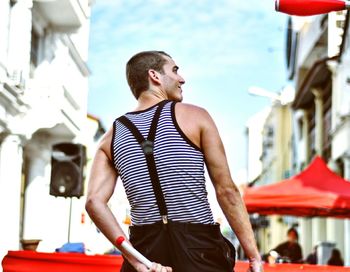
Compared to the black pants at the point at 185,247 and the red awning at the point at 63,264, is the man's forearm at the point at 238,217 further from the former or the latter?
the red awning at the point at 63,264

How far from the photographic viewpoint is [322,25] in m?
36.1

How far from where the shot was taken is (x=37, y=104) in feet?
60.2

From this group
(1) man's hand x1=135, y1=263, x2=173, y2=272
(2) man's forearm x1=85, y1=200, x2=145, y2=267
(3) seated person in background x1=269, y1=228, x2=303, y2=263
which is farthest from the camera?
(3) seated person in background x1=269, y1=228, x2=303, y2=263

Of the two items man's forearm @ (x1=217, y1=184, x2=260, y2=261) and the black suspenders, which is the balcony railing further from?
man's forearm @ (x1=217, y1=184, x2=260, y2=261)

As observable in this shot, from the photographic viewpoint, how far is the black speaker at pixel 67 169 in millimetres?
14008

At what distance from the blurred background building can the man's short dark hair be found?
18.2 metres

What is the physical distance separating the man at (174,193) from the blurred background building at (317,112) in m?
18.4

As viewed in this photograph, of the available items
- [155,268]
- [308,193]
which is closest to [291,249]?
[308,193]

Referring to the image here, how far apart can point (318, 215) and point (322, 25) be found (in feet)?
64.4

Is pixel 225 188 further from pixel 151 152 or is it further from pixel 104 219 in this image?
pixel 104 219

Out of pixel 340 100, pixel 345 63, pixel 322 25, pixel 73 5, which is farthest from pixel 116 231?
pixel 322 25

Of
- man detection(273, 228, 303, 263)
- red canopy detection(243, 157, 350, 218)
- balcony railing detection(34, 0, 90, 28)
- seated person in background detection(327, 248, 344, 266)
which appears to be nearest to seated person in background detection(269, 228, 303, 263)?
man detection(273, 228, 303, 263)

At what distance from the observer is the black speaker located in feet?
46.0

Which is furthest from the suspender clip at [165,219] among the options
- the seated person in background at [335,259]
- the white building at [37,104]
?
the seated person in background at [335,259]
